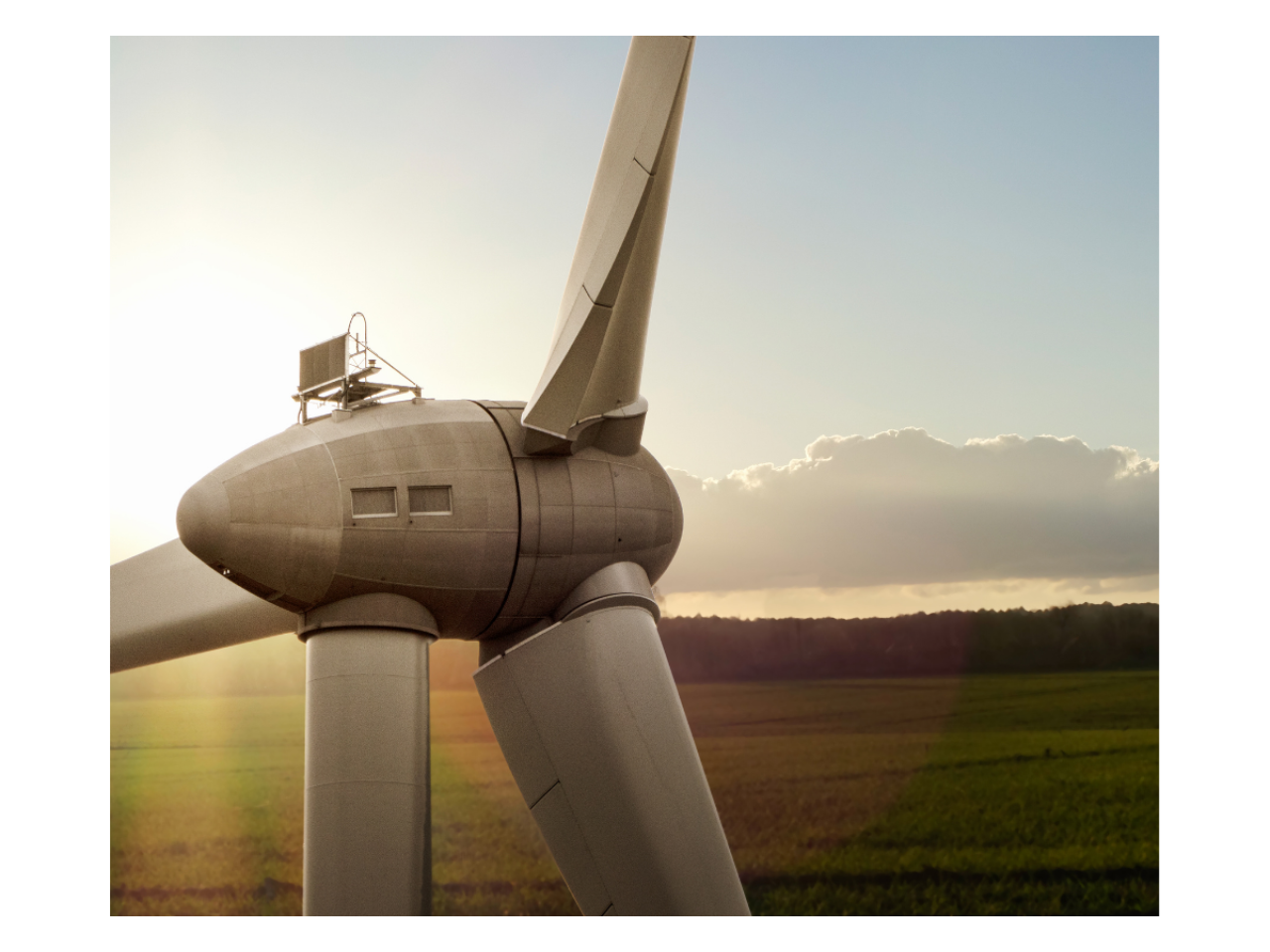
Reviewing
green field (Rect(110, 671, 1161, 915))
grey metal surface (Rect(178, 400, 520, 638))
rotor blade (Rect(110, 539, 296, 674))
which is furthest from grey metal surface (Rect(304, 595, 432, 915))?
green field (Rect(110, 671, 1161, 915))

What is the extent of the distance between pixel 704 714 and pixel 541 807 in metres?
17.4

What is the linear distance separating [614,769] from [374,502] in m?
3.30

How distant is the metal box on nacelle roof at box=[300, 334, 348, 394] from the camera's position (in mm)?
10344

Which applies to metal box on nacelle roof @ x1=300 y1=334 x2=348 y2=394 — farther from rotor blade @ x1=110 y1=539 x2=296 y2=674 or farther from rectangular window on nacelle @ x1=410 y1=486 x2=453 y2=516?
rotor blade @ x1=110 y1=539 x2=296 y2=674

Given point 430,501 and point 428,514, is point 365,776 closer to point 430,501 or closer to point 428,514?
point 428,514

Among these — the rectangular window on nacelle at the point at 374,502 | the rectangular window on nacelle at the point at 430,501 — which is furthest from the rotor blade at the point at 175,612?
the rectangular window on nacelle at the point at 430,501

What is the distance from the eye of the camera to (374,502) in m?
9.56

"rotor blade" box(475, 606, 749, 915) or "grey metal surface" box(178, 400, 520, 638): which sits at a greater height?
"grey metal surface" box(178, 400, 520, 638)

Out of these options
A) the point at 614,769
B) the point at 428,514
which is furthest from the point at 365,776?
the point at 428,514

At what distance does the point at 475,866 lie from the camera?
2300 cm

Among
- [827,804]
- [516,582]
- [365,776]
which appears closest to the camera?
[365,776]

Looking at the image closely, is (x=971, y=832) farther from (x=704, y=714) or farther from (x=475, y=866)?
(x=475, y=866)

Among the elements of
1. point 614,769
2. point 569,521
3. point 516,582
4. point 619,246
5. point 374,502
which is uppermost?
point 619,246

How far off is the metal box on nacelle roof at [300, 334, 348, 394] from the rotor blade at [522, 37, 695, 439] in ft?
6.26
